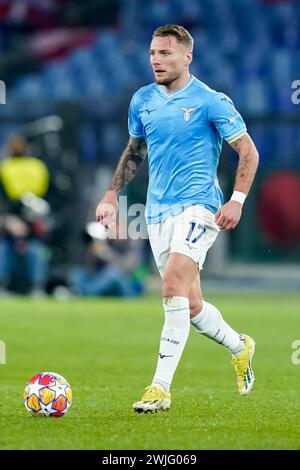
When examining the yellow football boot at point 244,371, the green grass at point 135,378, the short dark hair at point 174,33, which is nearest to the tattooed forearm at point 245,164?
the short dark hair at point 174,33

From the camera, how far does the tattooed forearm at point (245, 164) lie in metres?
6.67

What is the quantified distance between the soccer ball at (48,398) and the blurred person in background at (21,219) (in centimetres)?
999

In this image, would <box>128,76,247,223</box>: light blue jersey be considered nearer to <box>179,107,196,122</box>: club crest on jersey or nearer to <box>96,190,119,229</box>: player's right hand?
<box>179,107,196,122</box>: club crest on jersey

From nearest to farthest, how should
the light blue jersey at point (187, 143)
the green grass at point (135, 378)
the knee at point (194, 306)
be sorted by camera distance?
the green grass at point (135, 378), the light blue jersey at point (187, 143), the knee at point (194, 306)

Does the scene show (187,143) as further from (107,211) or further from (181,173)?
(107,211)

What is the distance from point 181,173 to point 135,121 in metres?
0.50

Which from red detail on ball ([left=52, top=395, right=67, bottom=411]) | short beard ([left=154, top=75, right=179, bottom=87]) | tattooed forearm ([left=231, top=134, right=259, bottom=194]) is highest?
short beard ([left=154, top=75, right=179, bottom=87])

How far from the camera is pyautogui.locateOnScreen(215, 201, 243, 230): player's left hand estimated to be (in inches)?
252

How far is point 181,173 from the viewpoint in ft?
22.4

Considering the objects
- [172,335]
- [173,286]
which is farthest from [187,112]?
[172,335]

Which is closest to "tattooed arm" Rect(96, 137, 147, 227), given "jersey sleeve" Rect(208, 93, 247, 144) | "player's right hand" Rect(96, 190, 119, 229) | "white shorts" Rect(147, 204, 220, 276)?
"player's right hand" Rect(96, 190, 119, 229)

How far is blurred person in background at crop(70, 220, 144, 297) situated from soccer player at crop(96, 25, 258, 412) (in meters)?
9.83

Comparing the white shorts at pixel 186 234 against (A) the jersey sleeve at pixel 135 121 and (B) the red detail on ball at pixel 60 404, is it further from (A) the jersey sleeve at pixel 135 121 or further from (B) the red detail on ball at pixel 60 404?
(B) the red detail on ball at pixel 60 404

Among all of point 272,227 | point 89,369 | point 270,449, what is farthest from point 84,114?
point 270,449
